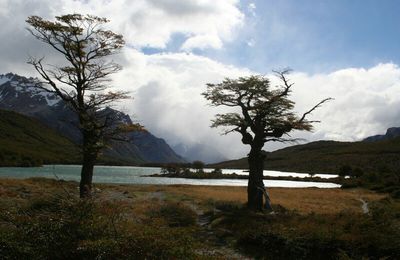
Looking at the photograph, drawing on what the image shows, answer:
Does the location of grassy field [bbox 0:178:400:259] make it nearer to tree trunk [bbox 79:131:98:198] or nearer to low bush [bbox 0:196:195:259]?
low bush [bbox 0:196:195:259]

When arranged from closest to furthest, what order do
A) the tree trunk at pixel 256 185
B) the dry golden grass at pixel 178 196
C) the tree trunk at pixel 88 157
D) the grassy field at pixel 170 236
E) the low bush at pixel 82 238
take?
1. the low bush at pixel 82 238
2. the grassy field at pixel 170 236
3. the tree trunk at pixel 88 157
4. the tree trunk at pixel 256 185
5. the dry golden grass at pixel 178 196

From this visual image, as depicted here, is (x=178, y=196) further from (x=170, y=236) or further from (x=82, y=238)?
(x=82, y=238)

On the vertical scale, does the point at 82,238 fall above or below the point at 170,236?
below

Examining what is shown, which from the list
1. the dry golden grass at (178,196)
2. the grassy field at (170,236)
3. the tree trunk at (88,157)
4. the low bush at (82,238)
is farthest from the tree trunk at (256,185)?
the low bush at (82,238)

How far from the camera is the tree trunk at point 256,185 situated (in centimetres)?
3472

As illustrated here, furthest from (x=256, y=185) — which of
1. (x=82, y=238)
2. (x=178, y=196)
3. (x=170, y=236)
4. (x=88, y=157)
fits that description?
(x=82, y=238)

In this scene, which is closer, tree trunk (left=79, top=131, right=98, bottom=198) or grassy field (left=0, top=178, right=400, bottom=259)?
grassy field (left=0, top=178, right=400, bottom=259)

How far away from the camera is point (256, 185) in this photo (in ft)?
116

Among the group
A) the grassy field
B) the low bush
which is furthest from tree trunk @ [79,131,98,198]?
the low bush

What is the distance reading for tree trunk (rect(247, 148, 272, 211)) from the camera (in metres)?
34.7

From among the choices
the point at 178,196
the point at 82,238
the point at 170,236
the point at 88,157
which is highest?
the point at 88,157

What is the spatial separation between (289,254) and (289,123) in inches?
693

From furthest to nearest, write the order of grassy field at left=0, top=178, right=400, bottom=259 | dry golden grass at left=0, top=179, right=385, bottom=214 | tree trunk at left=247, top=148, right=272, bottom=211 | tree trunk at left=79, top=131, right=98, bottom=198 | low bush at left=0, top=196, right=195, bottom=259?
dry golden grass at left=0, top=179, right=385, bottom=214, tree trunk at left=247, top=148, right=272, bottom=211, tree trunk at left=79, top=131, right=98, bottom=198, grassy field at left=0, top=178, right=400, bottom=259, low bush at left=0, top=196, right=195, bottom=259

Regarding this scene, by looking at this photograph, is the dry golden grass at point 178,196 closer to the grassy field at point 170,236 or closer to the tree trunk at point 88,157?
the tree trunk at point 88,157
